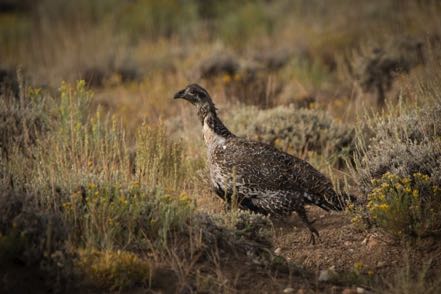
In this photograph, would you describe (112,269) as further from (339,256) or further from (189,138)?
(189,138)

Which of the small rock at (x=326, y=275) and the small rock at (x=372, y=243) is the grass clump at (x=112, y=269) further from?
the small rock at (x=372, y=243)

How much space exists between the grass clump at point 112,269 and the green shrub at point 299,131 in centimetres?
420

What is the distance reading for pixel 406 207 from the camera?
19.0 ft

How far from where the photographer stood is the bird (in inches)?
259

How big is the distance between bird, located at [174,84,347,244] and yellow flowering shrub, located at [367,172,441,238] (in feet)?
2.20

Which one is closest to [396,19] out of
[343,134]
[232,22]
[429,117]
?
[232,22]

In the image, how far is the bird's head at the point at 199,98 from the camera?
23.8 feet

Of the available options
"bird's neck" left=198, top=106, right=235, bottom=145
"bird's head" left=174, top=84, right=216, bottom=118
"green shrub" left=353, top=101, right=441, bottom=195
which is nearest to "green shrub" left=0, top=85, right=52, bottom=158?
"bird's head" left=174, top=84, right=216, bottom=118

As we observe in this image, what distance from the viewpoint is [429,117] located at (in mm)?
7074

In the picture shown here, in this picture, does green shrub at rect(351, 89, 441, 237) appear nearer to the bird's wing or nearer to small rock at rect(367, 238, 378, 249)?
small rock at rect(367, 238, 378, 249)

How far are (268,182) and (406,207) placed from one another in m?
1.43

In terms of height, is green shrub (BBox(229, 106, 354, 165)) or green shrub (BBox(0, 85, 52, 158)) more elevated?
green shrub (BBox(0, 85, 52, 158))

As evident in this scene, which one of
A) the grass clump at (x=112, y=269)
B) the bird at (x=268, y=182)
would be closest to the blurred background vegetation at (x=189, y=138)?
the grass clump at (x=112, y=269)

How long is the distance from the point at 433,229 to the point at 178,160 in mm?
2964
